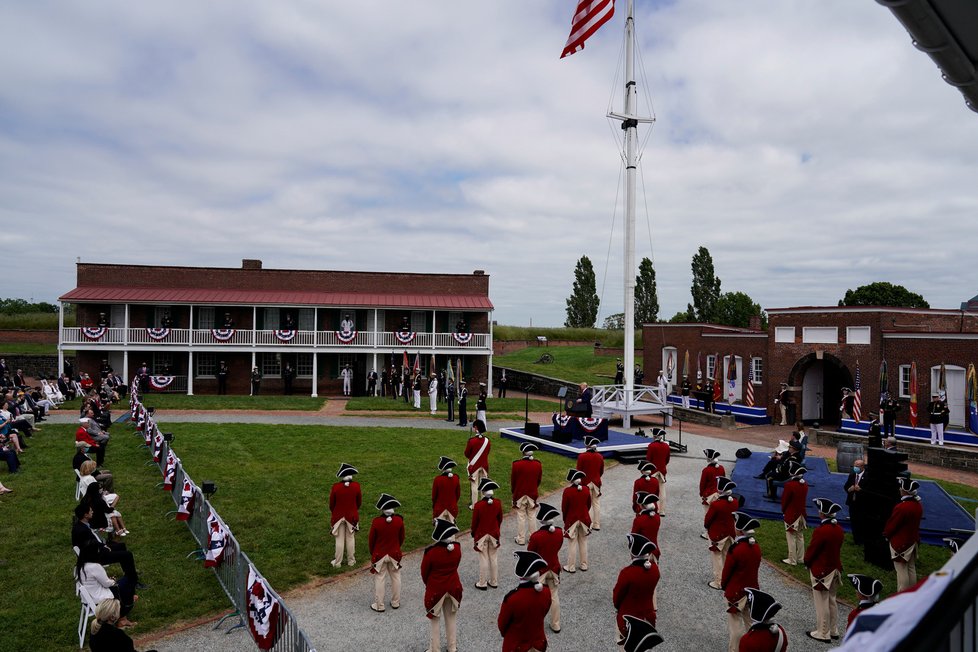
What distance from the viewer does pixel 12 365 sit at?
39188mm

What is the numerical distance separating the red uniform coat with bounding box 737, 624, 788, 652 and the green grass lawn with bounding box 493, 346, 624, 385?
33.3 meters

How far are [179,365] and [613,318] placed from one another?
53.7m

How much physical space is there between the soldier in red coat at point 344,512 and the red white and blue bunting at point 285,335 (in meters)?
25.5

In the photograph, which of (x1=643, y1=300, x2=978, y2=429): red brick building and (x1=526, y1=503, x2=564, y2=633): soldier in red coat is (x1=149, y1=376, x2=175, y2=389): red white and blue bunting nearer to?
(x1=643, y1=300, x2=978, y2=429): red brick building

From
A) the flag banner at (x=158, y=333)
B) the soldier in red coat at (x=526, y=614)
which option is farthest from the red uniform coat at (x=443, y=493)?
the flag banner at (x=158, y=333)

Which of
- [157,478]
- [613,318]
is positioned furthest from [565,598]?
[613,318]

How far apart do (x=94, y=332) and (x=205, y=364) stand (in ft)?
18.5

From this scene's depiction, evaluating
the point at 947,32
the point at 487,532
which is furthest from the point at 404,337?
the point at 947,32

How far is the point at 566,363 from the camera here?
51.2 metres

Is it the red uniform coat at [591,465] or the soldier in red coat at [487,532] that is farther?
the red uniform coat at [591,465]

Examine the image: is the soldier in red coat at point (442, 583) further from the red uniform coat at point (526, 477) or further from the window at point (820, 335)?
the window at point (820, 335)

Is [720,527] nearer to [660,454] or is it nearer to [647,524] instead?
[647,524]

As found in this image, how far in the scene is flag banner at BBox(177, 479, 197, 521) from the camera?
11.0m

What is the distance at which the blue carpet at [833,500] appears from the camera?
12.7 m
